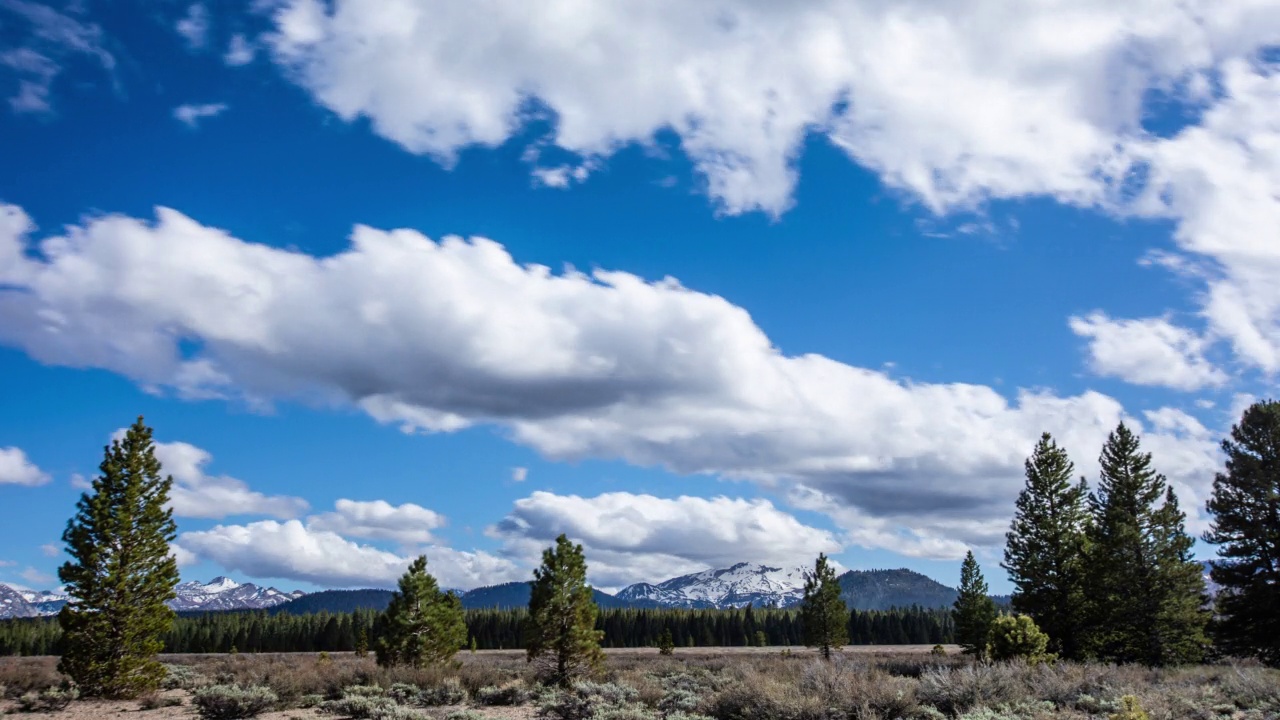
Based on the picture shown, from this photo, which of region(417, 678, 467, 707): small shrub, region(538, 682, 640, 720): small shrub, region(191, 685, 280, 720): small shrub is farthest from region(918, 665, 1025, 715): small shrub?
region(191, 685, 280, 720): small shrub

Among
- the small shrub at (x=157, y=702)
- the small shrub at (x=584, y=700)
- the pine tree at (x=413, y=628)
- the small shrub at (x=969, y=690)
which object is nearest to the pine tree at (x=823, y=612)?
the pine tree at (x=413, y=628)

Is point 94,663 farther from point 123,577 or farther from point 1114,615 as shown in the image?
point 1114,615

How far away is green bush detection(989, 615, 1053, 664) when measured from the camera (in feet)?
89.8

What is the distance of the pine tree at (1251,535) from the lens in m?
29.9

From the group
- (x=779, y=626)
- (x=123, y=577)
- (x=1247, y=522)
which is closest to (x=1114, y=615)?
(x=1247, y=522)

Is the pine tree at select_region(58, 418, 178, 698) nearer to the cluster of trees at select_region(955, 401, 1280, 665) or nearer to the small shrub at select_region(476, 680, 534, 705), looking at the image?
the small shrub at select_region(476, 680, 534, 705)

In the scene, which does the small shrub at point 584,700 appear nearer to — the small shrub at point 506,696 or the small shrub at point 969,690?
the small shrub at point 506,696

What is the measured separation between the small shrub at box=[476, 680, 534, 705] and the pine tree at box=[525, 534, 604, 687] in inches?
140

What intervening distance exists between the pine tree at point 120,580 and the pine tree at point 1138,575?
3621 centimetres

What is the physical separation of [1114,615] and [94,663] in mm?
37879

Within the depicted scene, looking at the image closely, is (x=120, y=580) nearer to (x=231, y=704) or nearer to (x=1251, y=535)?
(x=231, y=704)

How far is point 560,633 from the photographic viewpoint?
25.8 meters

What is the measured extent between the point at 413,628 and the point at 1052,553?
2885cm

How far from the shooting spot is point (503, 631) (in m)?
128
